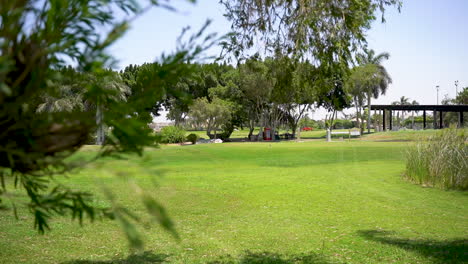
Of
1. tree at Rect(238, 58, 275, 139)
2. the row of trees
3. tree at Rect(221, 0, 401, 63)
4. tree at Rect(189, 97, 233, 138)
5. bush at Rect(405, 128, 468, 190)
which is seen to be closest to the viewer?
the row of trees

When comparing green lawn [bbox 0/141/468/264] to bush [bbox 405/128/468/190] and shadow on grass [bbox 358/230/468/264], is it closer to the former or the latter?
shadow on grass [bbox 358/230/468/264]

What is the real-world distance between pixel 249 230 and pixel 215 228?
2.54 feet

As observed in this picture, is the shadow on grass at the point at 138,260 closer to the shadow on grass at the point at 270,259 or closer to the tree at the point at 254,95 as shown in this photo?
the shadow on grass at the point at 270,259

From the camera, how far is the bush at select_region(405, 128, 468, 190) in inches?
643

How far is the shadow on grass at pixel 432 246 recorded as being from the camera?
811 cm

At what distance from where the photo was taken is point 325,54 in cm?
699

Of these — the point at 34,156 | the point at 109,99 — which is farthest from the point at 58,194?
the point at 109,99

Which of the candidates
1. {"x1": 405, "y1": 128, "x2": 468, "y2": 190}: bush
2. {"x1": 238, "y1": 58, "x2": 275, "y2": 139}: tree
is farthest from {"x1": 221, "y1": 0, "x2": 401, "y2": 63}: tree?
{"x1": 238, "y1": 58, "x2": 275, "y2": 139}: tree

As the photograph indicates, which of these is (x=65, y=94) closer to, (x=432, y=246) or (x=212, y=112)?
(x=432, y=246)

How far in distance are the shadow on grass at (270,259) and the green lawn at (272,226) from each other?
0.06 ft

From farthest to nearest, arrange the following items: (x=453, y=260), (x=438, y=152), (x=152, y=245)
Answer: (x=438, y=152) < (x=152, y=245) < (x=453, y=260)

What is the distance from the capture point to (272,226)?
35.1 ft

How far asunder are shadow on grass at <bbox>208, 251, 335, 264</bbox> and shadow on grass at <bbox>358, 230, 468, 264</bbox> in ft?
6.27

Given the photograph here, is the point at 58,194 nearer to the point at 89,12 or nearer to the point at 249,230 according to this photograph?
the point at 89,12
